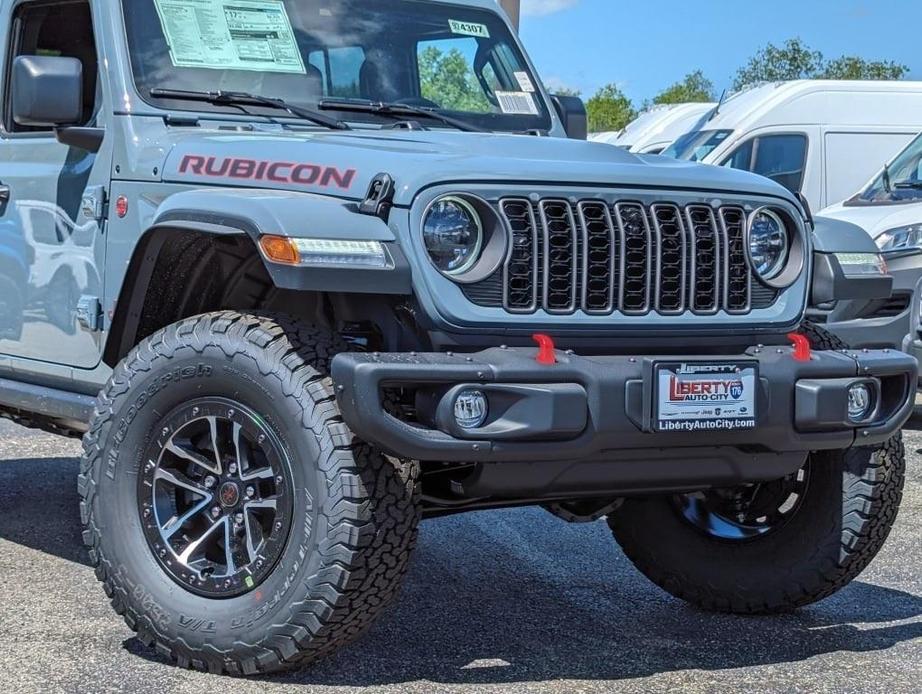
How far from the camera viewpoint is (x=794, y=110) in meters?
13.9

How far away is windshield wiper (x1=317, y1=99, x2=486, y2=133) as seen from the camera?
17.6 feet

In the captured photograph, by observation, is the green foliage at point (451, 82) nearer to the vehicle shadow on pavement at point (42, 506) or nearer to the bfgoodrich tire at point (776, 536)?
the bfgoodrich tire at point (776, 536)

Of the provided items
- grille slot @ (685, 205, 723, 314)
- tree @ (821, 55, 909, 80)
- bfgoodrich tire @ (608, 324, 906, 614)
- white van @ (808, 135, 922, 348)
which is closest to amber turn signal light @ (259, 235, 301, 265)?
grille slot @ (685, 205, 723, 314)

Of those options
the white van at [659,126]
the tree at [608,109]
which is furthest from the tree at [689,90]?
the white van at [659,126]

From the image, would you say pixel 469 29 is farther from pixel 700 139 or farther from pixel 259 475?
pixel 700 139

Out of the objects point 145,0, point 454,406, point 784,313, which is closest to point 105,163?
point 145,0

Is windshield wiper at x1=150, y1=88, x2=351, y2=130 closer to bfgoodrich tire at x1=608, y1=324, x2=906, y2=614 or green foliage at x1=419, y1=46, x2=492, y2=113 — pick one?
green foliage at x1=419, y1=46, x2=492, y2=113

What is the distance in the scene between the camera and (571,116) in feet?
20.3

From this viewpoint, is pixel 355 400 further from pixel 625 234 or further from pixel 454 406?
pixel 625 234

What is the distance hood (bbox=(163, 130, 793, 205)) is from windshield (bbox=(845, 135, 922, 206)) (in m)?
6.18

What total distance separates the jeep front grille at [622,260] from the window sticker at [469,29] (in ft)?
6.15

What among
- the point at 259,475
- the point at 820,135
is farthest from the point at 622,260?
the point at 820,135

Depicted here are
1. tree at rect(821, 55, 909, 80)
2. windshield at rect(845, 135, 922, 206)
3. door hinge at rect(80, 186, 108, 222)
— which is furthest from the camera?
tree at rect(821, 55, 909, 80)

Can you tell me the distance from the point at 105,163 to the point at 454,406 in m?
1.80
